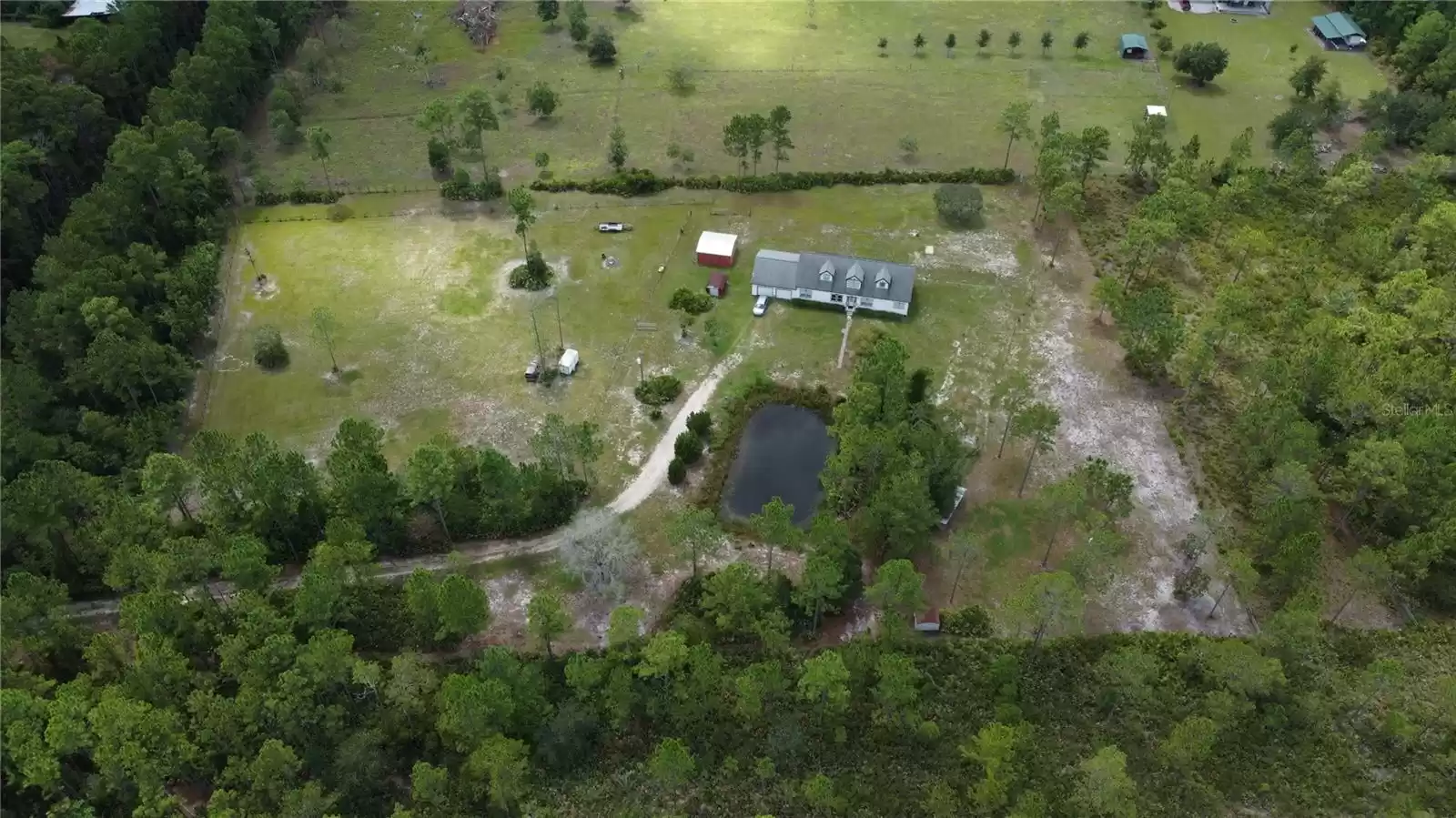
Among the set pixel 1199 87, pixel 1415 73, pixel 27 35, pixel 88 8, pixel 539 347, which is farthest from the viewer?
pixel 1199 87

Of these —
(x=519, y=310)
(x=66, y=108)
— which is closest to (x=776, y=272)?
(x=519, y=310)

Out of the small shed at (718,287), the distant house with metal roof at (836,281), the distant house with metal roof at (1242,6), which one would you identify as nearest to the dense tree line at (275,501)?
the small shed at (718,287)

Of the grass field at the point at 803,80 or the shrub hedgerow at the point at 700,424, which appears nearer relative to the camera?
the shrub hedgerow at the point at 700,424

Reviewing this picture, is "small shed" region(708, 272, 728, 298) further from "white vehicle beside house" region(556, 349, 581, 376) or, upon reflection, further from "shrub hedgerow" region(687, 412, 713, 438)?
"shrub hedgerow" region(687, 412, 713, 438)

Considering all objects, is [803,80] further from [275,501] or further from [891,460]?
[275,501]

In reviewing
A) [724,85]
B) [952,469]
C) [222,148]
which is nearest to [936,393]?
[952,469]

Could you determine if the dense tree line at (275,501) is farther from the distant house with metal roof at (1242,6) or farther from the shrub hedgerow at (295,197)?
the distant house with metal roof at (1242,6)

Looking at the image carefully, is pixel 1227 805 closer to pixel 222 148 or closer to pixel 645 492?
pixel 645 492
